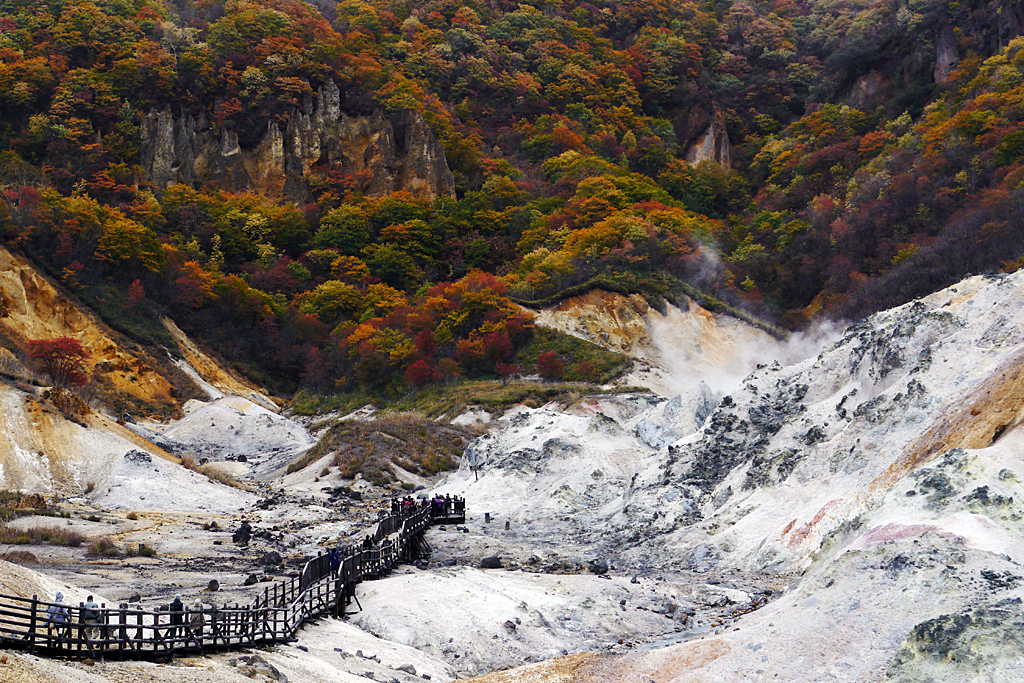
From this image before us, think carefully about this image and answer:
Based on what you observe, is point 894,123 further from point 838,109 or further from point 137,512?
point 137,512

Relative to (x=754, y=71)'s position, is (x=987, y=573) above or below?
below

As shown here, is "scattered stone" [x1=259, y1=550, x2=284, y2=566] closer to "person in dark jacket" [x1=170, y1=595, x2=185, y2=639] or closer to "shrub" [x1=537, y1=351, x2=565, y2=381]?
"person in dark jacket" [x1=170, y1=595, x2=185, y2=639]

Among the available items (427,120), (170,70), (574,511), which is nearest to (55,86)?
(170,70)

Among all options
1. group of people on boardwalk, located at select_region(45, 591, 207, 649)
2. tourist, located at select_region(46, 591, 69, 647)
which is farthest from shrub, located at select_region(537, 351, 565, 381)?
tourist, located at select_region(46, 591, 69, 647)

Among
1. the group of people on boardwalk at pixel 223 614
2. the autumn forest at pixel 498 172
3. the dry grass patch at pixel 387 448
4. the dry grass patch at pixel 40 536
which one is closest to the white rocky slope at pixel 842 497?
the dry grass patch at pixel 387 448

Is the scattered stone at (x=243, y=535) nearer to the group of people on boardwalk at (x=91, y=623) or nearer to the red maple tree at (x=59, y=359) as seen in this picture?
the group of people on boardwalk at (x=91, y=623)

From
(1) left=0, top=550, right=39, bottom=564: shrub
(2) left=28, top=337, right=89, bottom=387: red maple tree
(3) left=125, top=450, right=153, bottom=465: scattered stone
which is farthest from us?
(2) left=28, top=337, right=89, bottom=387: red maple tree
